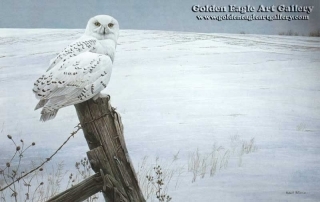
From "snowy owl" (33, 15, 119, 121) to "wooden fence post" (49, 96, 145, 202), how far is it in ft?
0.91

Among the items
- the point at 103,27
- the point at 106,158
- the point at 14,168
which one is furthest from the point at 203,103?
the point at 14,168

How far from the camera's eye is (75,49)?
8.61 feet

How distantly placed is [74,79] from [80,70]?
0.20 feet

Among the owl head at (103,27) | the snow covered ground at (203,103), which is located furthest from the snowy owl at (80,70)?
the snow covered ground at (203,103)

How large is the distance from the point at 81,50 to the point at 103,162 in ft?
2.60

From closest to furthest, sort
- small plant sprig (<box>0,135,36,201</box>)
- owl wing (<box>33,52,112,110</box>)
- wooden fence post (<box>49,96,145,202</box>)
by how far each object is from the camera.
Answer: wooden fence post (<box>49,96,145,202</box>)
owl wing (<box>33,52,112,110</box>)
small plant sprig (<box>0,135,36,201</box>)

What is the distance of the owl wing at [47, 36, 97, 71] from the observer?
2598 millimetres

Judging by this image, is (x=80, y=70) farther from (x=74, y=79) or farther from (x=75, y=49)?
(x=75, y=49)

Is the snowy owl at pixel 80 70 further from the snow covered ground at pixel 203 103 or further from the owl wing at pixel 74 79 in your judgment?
the snow covered ground at pixel 203 103

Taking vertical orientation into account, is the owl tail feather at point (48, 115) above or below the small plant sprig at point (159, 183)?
above

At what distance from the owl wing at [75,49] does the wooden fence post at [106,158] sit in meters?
0.54

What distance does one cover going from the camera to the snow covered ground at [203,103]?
2859mm

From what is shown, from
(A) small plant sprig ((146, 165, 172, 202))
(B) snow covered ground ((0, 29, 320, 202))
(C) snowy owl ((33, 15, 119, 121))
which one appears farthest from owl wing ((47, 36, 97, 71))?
(A) small plant sprig ((146, 165, 172, 202))

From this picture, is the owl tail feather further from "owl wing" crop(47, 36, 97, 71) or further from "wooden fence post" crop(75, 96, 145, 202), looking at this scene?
"wooden fence post" crop(75, 96, 145, 202)
